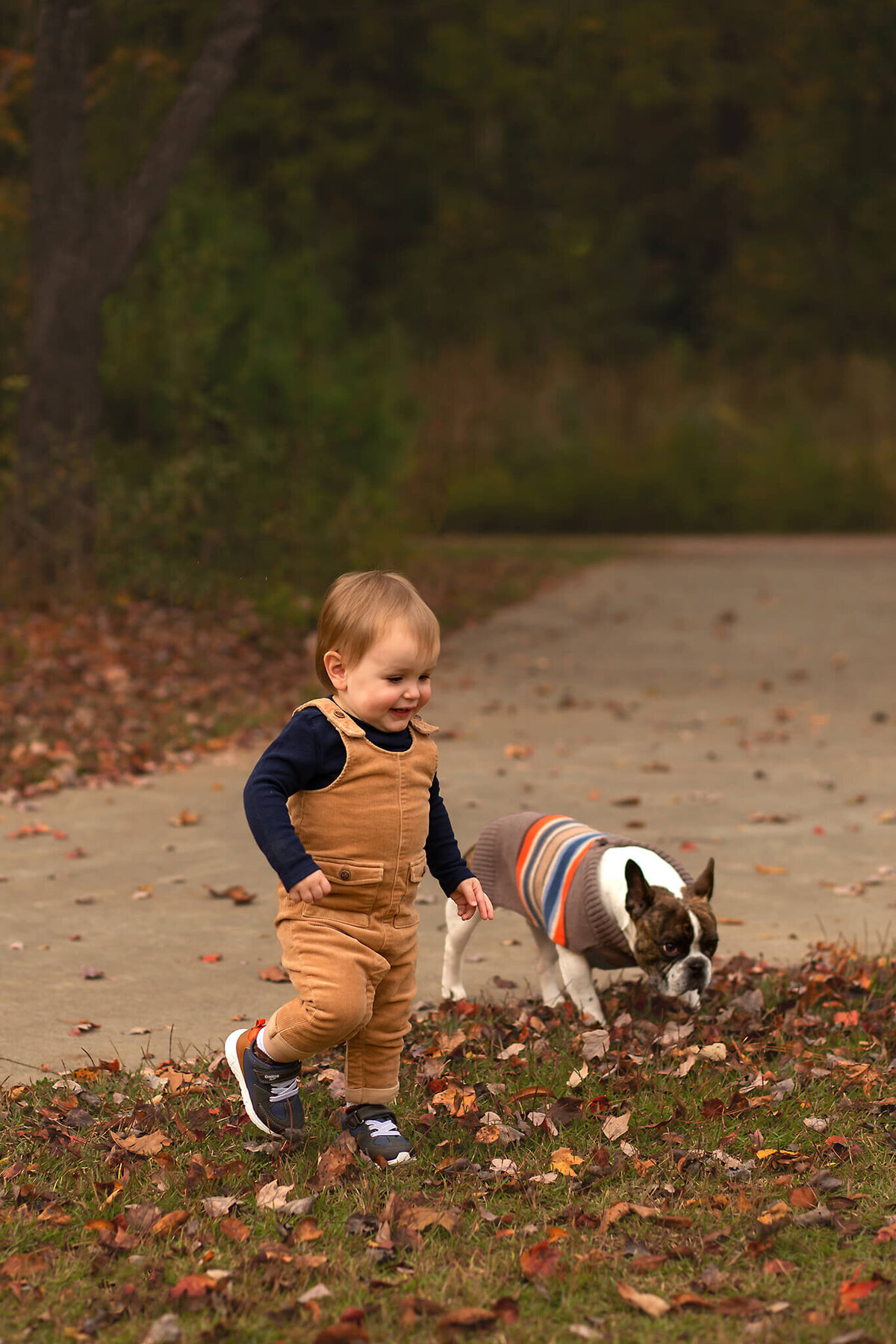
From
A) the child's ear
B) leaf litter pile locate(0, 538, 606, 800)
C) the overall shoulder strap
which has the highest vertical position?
the child's ear

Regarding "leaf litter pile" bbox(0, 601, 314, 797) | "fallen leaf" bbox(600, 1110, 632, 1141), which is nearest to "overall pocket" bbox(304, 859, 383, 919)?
"fallen leaf" bbox(600, 1110, 632, 1141)

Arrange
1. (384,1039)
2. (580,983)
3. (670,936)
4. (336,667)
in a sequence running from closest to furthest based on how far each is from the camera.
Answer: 1. (336,667)
2. (384,1039)
3. (670,936)
4. (580,983)

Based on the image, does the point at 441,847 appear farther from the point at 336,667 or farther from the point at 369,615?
the point at 369,615

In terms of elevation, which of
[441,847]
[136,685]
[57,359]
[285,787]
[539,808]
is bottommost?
[136,685]

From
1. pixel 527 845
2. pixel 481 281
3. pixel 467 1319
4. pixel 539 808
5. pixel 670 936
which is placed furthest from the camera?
pixel 481 281

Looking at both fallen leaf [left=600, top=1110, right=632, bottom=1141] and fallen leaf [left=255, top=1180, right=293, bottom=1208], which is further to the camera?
fallen leaf [left=600, top=1110, right=632, bottom=1141]

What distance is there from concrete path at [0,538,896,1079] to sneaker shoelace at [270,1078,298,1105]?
77cm

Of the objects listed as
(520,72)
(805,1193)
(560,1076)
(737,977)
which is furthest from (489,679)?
(520,72)

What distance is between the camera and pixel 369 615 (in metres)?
3.97

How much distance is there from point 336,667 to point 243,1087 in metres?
1.13

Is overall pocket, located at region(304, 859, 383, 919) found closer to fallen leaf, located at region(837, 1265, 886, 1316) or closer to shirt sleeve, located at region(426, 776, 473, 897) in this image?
shirt sleeve, located at region(426, 776, 473, 897)

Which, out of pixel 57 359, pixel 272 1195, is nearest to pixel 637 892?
pixel 272 1195

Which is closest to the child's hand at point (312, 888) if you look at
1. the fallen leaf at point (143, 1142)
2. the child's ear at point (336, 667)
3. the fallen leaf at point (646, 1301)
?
the child's ear at point (336, 667)

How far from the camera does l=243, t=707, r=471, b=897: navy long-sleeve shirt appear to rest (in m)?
3.83
